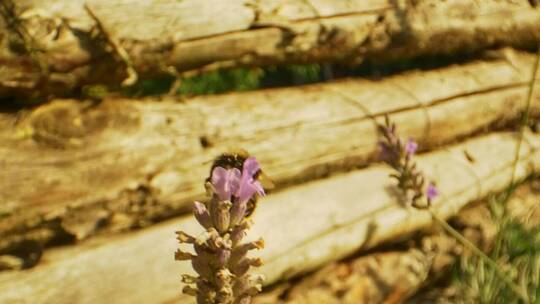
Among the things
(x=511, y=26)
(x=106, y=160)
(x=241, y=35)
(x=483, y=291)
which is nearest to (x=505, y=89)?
(x=511, y=26)

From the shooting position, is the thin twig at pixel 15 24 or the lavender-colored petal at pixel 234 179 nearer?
the lavender-colored petal at pixel 234 179

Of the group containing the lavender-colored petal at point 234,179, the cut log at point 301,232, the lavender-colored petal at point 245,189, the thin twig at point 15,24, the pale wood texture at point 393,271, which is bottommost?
the pale wood texture at point 393,271

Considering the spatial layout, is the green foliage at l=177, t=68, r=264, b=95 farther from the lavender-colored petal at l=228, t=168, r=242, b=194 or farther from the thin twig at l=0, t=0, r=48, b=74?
the lavender-colored petal at l=228, t=168, r=242, b=194

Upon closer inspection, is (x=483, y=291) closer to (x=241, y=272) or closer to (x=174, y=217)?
(x=174, y=217)

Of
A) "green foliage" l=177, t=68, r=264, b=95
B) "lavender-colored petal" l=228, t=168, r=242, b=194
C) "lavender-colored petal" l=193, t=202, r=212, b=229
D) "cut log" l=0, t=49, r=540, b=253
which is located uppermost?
"lavender-colored petal" l=228, t=168, r=242, b=194

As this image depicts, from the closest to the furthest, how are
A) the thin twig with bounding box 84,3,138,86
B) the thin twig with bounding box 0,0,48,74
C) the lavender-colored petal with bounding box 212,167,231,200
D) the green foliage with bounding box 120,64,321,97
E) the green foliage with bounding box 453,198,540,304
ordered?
1. the lavender-colored petal with bounding box 212,167,231,200
2. the thin twig with bounding box 0,0,48,74
3. the thin twig with bounding box 84,3,138,86
4. the green foliage with bounding box 453,198,540,304
5. the green foliage with bounding box 120,64,321,97

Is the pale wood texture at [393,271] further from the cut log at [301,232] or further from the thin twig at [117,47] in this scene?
the thin twig at [117,47]

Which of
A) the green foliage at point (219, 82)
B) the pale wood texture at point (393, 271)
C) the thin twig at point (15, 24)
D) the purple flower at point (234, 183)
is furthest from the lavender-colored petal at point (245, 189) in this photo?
the green foliage at point (219, 82)

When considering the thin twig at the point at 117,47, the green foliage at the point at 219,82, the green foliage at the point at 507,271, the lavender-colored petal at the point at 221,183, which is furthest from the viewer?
the green foliage at the point at 219,82

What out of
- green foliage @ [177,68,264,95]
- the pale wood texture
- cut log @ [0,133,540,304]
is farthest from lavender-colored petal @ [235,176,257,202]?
green foliage @ [177,68,264,95]
